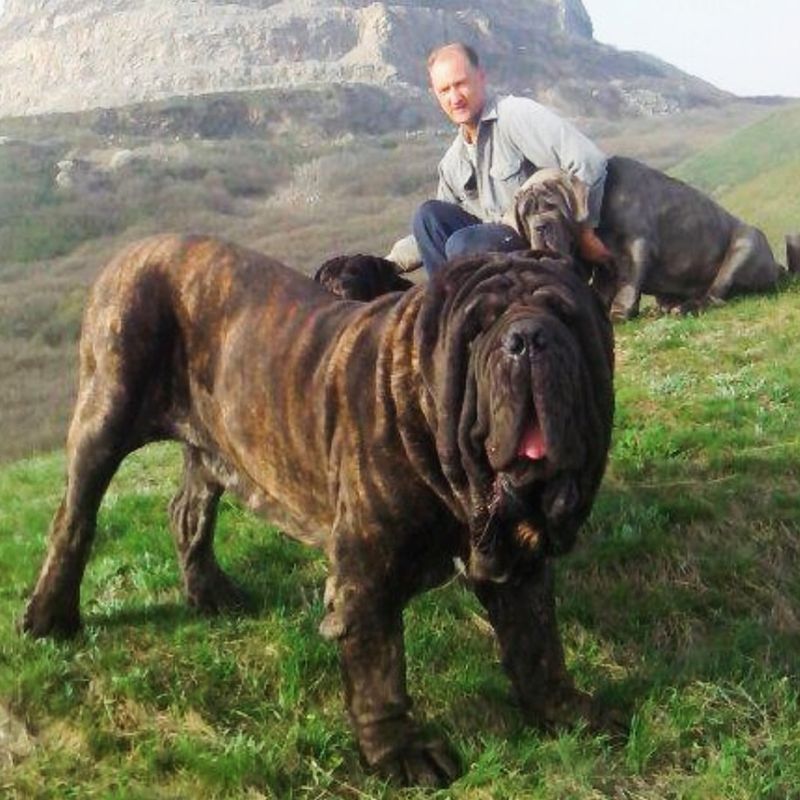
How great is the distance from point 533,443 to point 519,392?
5.6 inches

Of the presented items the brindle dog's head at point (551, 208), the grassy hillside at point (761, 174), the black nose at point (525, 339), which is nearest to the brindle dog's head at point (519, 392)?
the black nose at point (525, 339)

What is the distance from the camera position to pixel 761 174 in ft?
92.4

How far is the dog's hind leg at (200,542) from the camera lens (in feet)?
15.5

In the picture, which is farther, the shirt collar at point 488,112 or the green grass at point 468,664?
the shirt collar at point 488,112

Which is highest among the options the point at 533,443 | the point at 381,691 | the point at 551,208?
the point at 551,208

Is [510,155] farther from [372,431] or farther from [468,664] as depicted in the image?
[372,431]

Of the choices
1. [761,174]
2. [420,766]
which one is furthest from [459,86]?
[761,174]

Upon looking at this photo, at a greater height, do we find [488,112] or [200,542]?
[488,112]

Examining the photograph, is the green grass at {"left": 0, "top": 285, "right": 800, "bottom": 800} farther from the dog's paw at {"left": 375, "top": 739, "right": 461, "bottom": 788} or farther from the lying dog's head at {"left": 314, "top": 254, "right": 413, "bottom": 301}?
the lying dog's head at {"left": 314, "top": 254, "right": 413, "bottom": 301}

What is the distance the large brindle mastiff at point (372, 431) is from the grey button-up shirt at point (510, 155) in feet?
8.73

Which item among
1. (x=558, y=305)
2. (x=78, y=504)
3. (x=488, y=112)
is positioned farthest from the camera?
(x=488, y=112)

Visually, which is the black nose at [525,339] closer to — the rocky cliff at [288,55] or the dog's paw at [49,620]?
the dog's paw at [49,620]

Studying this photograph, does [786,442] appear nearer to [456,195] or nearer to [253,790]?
[456,195]

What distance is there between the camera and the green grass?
11.1 ft
